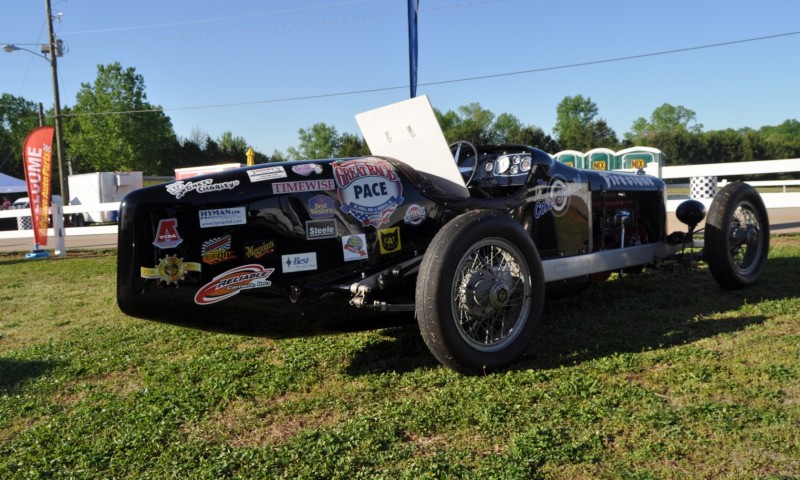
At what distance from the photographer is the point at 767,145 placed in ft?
215

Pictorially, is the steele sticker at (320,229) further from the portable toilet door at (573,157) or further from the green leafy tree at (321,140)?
the green leafy tree at (321,140)

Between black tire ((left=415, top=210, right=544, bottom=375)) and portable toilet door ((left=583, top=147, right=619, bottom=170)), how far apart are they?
1066 inches

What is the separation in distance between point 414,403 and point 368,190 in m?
1.30

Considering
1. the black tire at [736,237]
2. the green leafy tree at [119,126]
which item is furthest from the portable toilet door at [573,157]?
the green leafy tree at [119,126]

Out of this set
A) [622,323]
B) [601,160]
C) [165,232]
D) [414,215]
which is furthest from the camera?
[601,160]

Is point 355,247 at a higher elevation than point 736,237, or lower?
higher

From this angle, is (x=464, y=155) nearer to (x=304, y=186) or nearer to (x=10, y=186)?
(x=304, y=186)

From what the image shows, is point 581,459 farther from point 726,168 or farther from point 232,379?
point 726,168

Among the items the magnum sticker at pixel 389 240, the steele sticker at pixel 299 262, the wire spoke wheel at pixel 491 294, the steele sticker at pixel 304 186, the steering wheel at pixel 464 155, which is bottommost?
the wire spoke wheel at pixel 491 294

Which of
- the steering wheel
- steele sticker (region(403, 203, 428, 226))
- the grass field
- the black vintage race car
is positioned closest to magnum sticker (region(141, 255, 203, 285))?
the black vintage race car

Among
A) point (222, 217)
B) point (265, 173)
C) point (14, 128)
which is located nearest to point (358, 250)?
point (265, 173)

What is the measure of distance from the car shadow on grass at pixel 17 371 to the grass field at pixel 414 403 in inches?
0.7

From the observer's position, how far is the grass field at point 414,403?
252 cm

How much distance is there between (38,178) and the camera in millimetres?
13023
